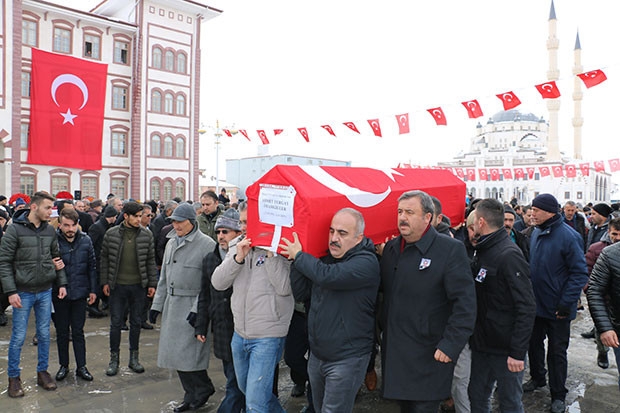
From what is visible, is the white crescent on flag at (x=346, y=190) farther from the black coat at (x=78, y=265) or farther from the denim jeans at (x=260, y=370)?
the black coat at (x=78, y=265)

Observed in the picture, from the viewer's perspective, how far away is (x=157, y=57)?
30.7 metres

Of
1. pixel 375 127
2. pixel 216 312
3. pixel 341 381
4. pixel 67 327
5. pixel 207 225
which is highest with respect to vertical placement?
pixel 375 127

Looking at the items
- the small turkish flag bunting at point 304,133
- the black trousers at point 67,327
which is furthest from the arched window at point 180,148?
the black trousers at point 67,327

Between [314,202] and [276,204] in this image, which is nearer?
[314,202]

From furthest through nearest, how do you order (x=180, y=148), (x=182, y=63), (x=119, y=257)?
(x=180, y=148)
(x=182, y=63)
(x=119, y=257)

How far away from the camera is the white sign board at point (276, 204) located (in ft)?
11.1

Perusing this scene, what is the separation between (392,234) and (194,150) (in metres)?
31.0

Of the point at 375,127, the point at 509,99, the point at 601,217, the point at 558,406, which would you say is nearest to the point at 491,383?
the point at 558,406

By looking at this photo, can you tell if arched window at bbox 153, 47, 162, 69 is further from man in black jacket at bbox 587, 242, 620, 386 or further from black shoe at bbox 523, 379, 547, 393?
man in black jacket at bbox 587, 242, 620, 386

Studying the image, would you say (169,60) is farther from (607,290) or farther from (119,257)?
(607,290)

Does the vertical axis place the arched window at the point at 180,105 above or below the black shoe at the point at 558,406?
above

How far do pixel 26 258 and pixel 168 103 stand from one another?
28.6m

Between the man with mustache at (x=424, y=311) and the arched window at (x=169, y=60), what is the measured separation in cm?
3124

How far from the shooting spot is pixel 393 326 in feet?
10.5
